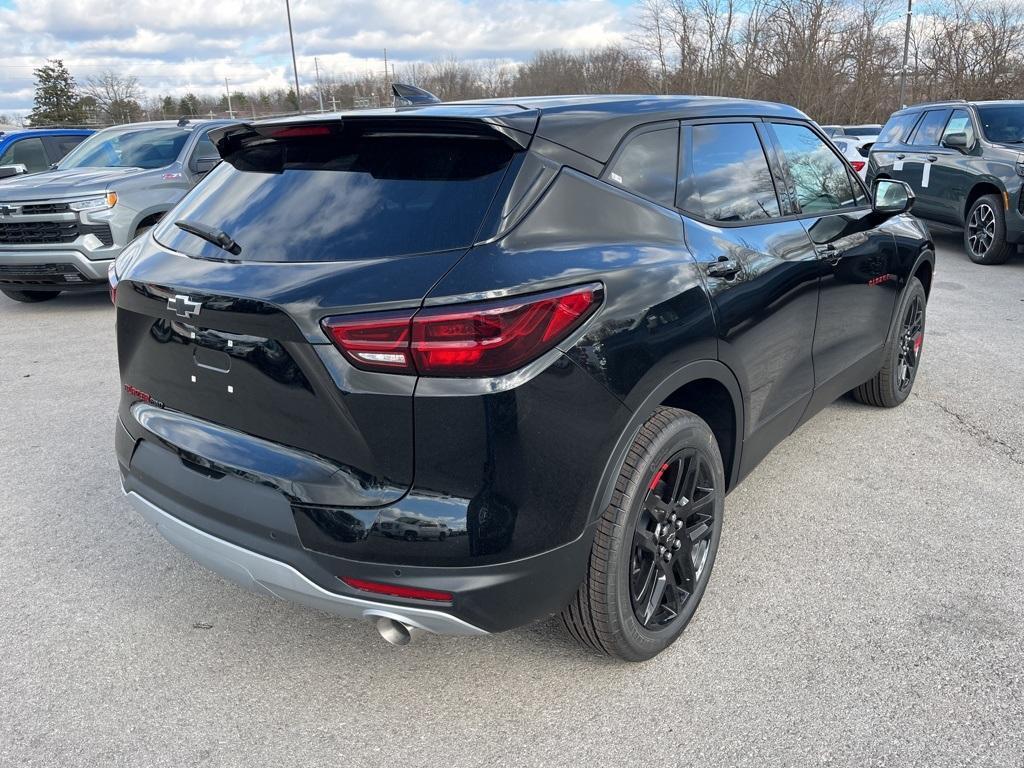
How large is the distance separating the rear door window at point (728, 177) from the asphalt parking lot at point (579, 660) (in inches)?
54.7

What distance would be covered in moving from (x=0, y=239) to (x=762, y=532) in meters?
7.70

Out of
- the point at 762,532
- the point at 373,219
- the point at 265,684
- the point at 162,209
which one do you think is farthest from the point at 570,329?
the point at 162,209

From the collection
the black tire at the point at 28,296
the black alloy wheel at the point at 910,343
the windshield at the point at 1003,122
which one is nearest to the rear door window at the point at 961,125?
the windshield at the point at 1003,122

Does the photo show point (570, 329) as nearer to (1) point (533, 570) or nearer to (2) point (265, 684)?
(1) point (533, 570)

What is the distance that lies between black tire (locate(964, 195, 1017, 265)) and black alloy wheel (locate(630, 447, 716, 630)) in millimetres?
8555

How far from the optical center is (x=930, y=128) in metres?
10.9

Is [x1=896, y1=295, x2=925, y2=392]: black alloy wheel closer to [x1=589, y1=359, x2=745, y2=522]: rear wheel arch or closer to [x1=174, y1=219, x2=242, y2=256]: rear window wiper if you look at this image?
[x1=589, y1=359, x2=745, y2=522]: rear wheel arch

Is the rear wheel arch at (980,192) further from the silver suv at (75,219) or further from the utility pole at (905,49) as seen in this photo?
the utility pole at (905,49)

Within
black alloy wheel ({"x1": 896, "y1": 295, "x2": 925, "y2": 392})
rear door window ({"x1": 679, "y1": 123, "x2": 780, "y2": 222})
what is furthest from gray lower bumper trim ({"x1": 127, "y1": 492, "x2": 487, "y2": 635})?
black alloy wheel ({"x1": 896, "y1": 295, "x2": 925, "y2": 392})

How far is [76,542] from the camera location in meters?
3.53

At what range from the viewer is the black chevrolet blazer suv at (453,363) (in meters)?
2.04

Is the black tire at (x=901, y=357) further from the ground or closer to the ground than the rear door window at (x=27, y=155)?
closer to the ground

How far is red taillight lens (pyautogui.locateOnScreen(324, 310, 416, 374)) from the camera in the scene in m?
1.99

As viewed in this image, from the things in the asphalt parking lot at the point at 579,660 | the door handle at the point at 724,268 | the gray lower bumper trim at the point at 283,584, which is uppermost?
the door handle at the point at 724,268
